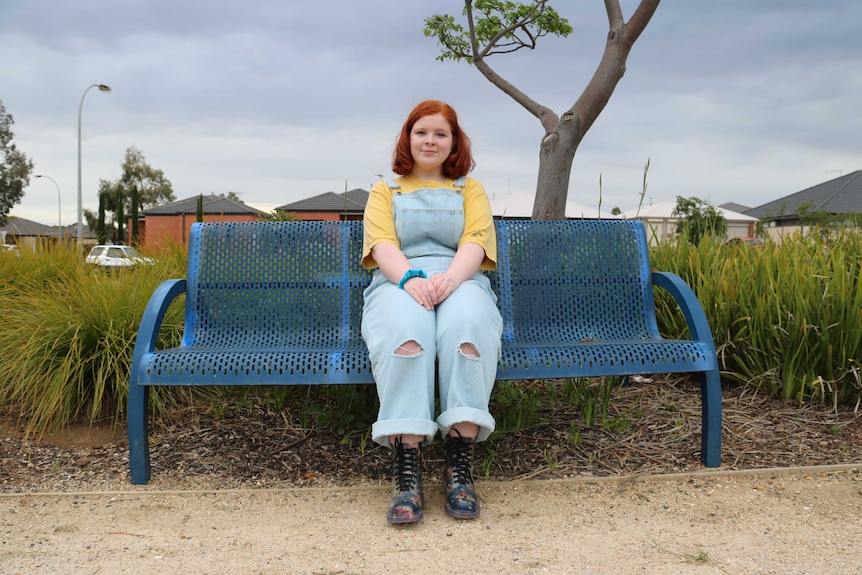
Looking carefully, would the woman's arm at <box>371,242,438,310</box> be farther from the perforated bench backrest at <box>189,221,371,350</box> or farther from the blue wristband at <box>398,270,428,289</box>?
the perforated bench backrest at <box>189,221,371,350</box>

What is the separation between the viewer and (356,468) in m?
2.65

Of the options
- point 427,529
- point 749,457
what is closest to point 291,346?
point 427,529

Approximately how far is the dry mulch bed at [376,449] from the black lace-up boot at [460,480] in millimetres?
326

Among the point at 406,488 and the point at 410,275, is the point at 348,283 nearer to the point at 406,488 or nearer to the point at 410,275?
the point at 410,275

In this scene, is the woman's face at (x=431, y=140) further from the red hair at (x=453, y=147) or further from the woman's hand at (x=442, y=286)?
the woman's hand at (x=442, y=286)

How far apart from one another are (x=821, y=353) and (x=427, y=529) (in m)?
2.16

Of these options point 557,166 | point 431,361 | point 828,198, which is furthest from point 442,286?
point 828,198

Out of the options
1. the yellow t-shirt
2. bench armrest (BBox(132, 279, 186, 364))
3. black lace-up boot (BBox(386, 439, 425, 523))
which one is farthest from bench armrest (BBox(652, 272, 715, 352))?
bench armrest (BBox(132, 279, 186, 364))

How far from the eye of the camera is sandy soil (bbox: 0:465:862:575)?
190cm

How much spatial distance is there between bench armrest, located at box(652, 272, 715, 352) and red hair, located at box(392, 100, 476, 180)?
1.00 meters

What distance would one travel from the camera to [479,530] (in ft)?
6.90

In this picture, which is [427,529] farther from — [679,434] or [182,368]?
[679,434]

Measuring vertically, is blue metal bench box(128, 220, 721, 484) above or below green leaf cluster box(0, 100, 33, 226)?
below

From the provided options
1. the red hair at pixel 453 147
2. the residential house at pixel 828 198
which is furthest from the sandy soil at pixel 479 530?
the residential house at pixel 828 198
